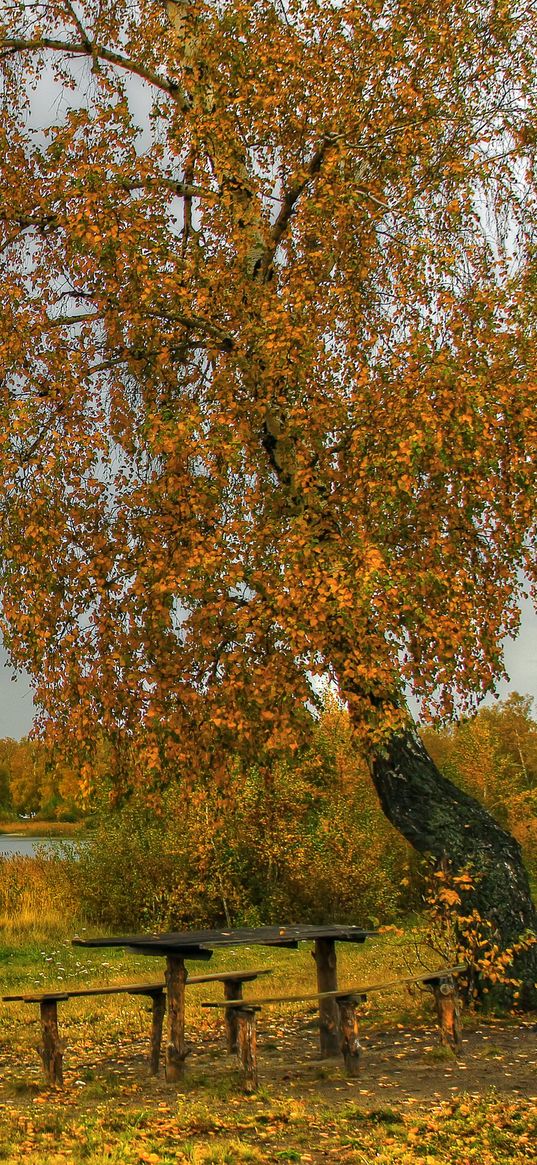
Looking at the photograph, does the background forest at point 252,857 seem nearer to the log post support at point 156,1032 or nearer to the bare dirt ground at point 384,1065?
the bare dirt ground at point 384,1065

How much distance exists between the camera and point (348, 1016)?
9.07 m

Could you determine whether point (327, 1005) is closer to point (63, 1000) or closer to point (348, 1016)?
point (348, 1016)

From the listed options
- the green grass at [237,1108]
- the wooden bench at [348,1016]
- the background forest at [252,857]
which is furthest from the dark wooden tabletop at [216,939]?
the background forest at [252,857]

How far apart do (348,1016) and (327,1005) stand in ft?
2.74

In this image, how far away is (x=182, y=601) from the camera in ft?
36.6

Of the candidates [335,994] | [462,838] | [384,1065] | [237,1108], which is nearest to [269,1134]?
[237,1108]

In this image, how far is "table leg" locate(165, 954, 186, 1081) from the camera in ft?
29.1

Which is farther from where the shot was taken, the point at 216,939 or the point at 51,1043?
the point at 51,1043

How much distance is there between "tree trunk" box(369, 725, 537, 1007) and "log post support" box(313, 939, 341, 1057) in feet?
8.05

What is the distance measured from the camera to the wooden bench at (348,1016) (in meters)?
8.35

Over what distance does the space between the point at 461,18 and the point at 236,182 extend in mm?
3757

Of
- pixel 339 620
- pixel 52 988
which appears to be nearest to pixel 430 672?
pixel 339 620

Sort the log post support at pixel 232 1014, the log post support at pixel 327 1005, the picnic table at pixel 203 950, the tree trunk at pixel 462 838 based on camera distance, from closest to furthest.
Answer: the picnic table at pixel 203 950, the log post support at pixel 232 1014, the log post support at pixel 327 1005, the tree trunk at pixel 462 838

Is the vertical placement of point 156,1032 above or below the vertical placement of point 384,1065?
above
